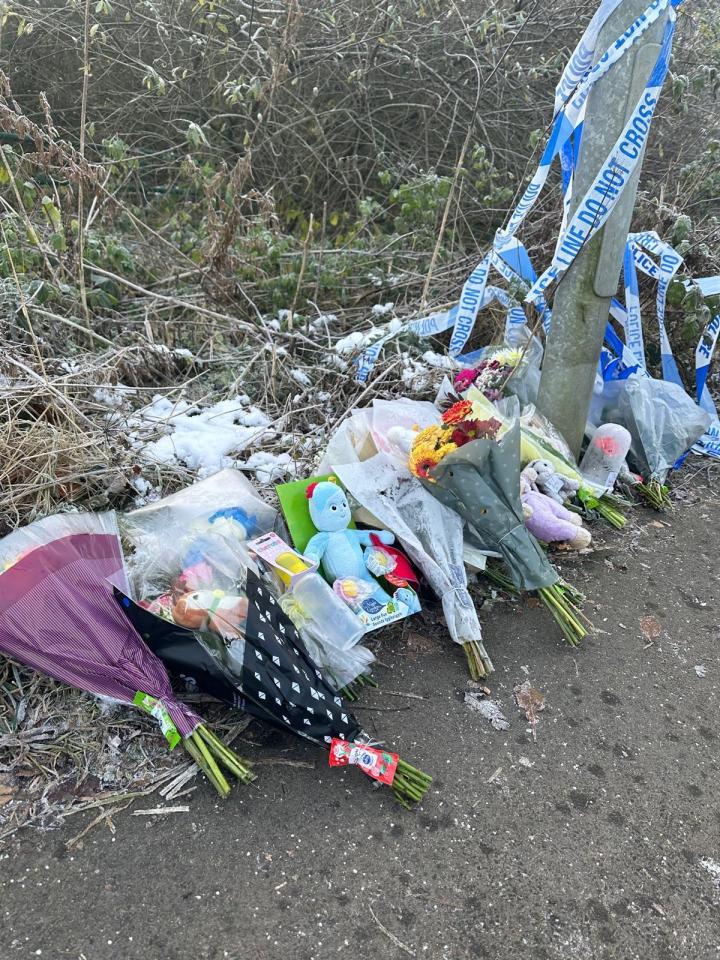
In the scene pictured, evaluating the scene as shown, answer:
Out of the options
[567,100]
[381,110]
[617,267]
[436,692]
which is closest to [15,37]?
[381,110]

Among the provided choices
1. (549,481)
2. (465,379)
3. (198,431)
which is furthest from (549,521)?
(198,431)

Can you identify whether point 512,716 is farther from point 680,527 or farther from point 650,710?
point 680,527

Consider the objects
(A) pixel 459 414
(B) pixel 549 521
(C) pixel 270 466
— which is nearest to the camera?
(A) pixel 459 414

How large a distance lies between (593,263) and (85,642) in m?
2.50

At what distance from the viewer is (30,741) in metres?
1.88

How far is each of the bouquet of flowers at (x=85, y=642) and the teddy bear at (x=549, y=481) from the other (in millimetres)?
1722

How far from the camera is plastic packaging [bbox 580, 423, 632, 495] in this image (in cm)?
306

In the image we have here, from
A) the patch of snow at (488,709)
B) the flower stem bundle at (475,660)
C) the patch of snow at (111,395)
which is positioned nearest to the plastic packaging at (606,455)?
the flower stem bundle at (475,660)

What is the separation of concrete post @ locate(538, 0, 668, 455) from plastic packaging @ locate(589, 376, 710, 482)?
0.36 meters

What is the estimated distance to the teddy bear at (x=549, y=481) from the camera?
282cm

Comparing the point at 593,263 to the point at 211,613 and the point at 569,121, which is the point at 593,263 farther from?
the point at 211,613

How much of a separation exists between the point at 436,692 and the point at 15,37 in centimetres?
576

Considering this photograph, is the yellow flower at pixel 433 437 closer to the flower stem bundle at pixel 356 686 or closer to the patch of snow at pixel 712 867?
the flower stem bundle at pixel 356 686

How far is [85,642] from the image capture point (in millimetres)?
1844
